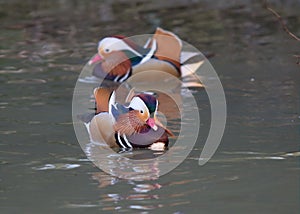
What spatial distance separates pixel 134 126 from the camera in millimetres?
8250

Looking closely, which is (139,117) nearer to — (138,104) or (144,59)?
(138,104)

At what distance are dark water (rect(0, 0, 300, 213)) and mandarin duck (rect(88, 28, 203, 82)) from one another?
422 mm

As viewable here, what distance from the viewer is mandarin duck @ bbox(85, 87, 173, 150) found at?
8203 mm

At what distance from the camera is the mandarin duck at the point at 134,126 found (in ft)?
26.9

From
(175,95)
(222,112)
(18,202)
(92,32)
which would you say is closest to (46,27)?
(92,32)

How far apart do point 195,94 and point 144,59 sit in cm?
121

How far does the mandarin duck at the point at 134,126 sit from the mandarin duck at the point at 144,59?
3.25m

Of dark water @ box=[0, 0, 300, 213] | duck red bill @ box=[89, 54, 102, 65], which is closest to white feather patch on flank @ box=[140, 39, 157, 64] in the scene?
duck red bill @ box=[89, 54, 102, 65]

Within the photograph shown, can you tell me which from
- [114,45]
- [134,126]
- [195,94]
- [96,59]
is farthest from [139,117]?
[96,59]

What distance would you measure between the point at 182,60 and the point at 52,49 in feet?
8.03

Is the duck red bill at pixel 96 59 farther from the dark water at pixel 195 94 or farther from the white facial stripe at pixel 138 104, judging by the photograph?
the white facial stripe at pixel 138 104

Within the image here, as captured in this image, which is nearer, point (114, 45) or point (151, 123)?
point (151, 123)

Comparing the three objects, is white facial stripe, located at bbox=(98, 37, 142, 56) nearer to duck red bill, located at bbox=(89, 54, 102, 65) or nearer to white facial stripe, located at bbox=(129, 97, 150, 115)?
duck red bill, located at bbox=(89, 54, 102, 65)

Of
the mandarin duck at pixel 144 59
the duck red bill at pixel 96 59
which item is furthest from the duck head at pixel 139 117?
the duck red bill at pixel 96 59
